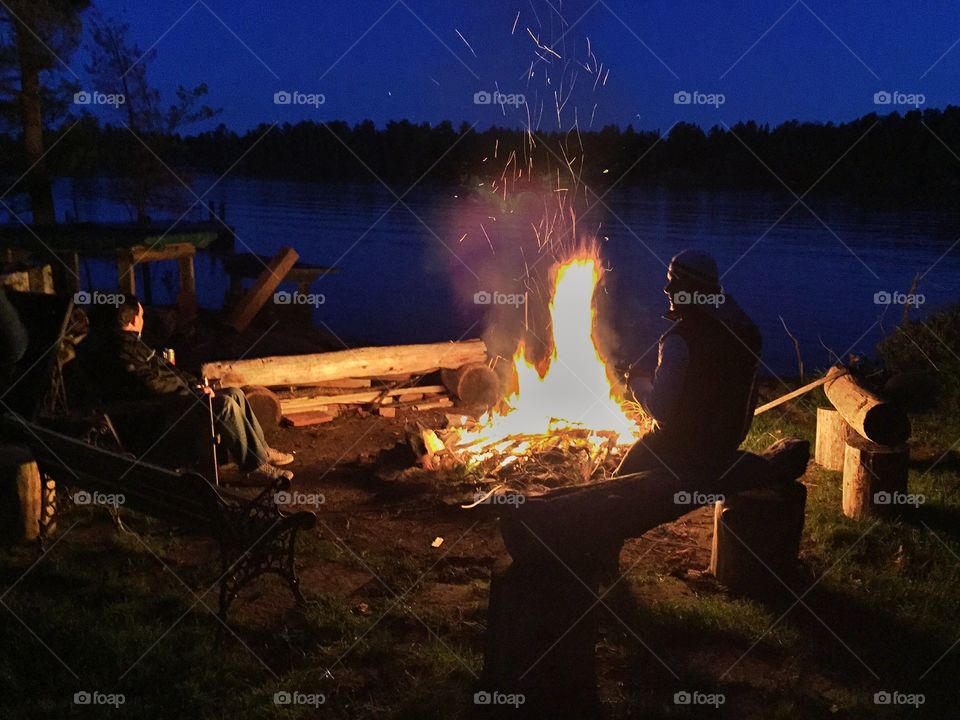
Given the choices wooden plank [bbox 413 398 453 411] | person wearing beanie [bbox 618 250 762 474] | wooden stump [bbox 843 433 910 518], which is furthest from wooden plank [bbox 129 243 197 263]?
wooden stump [bbox 843 433 910 518]

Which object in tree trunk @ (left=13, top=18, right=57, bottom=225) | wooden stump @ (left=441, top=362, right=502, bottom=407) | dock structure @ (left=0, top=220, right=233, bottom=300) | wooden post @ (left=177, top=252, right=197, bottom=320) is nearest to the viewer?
wooden stump @ (left=441, top=362, right=502, bottom=407)

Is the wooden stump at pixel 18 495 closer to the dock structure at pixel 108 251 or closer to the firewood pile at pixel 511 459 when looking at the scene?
the firewood pile at pixel 511 459

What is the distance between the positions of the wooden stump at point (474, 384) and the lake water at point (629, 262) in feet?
8.76

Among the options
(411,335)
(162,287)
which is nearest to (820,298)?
(411,335)

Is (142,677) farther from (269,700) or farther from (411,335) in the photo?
(411,335)

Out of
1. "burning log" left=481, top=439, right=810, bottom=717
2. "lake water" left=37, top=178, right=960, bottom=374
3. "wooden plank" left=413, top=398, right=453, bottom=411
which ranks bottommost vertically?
"burning log" left=481, top=439, right=810, bottom=717

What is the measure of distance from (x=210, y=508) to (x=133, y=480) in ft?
2.30

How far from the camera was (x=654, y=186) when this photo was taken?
76562 millimetres

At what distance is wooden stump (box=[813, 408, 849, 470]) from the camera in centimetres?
741

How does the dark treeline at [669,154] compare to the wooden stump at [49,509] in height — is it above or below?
above

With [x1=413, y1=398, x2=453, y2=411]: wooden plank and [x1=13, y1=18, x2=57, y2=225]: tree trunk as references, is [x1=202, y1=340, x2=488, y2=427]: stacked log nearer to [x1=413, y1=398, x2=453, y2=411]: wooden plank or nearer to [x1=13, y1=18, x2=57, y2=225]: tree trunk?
[x1=413, y1=398, x2=453, y2=411]: wooden plank

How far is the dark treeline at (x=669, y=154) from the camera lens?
68.5ft

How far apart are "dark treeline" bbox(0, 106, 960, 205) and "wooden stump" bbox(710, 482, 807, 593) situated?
1756 centimetres

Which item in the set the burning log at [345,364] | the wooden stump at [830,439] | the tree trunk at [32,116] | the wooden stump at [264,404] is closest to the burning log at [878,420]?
the wooden stump at [830,439]
